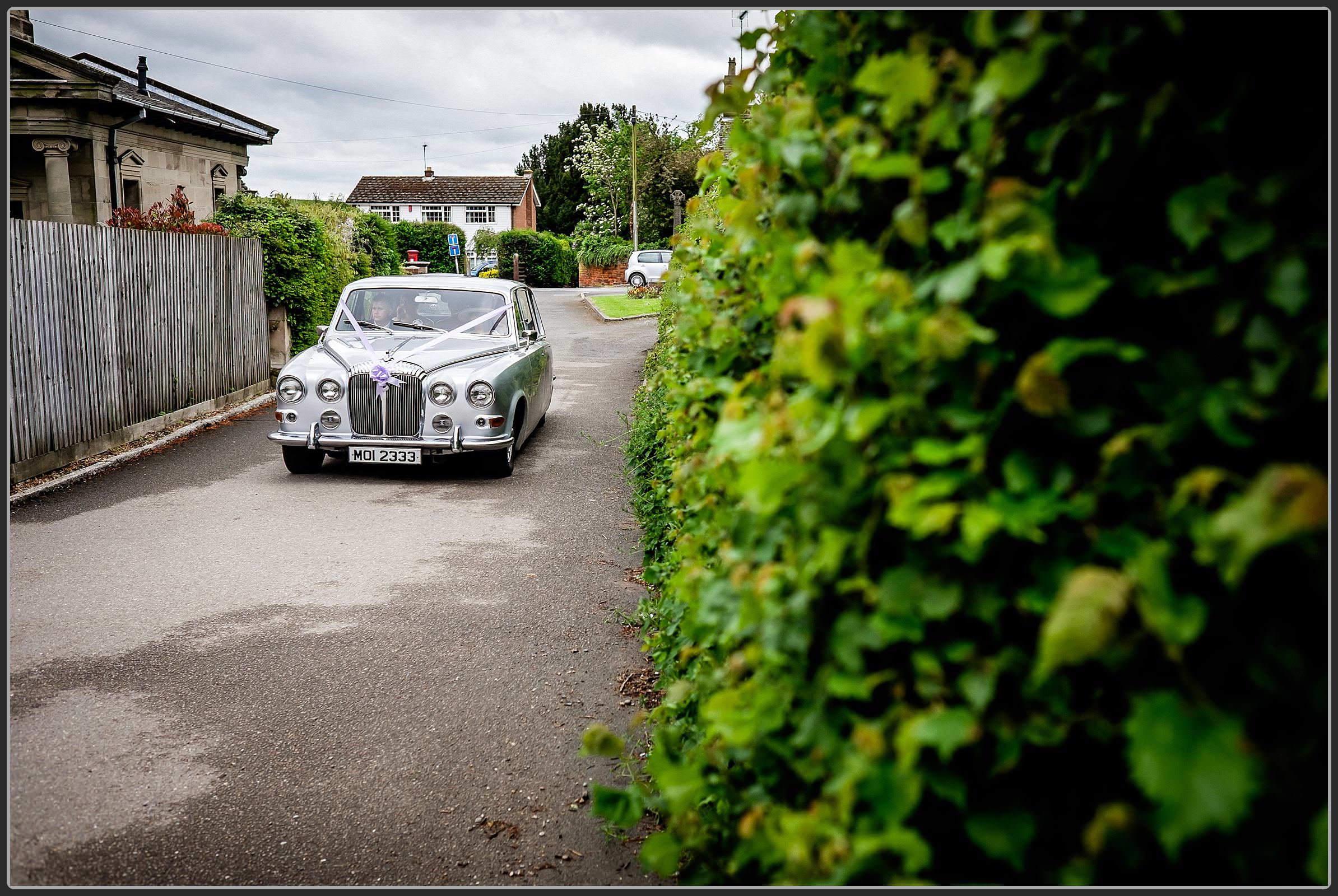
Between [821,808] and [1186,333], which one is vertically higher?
[1186,333]

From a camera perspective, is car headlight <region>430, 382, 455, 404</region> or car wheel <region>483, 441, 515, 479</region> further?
car wheel <region>483, 441, 515, 479</region>

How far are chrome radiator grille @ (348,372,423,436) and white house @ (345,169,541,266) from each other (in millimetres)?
64005

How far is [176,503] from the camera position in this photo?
8.18m

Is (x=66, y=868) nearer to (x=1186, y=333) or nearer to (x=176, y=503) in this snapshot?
(x=1186, y=333)

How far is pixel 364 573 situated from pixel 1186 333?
583cm

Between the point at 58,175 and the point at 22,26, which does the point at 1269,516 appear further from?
the point at 22,26

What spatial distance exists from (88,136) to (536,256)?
3268cm

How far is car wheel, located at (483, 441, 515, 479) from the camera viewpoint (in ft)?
31.0

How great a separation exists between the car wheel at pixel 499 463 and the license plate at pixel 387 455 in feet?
2.45

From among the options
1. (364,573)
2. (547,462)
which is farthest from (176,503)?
(547,462)

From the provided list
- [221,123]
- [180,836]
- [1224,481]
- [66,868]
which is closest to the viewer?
[1224,481]

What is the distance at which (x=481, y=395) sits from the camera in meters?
9.00

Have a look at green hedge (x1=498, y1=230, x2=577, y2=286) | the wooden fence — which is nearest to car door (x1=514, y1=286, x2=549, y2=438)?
the wooden fence

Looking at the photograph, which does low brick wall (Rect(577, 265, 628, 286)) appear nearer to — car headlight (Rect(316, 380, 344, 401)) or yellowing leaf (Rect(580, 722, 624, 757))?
car headlight (Rect(316, 380, 344, 401))
